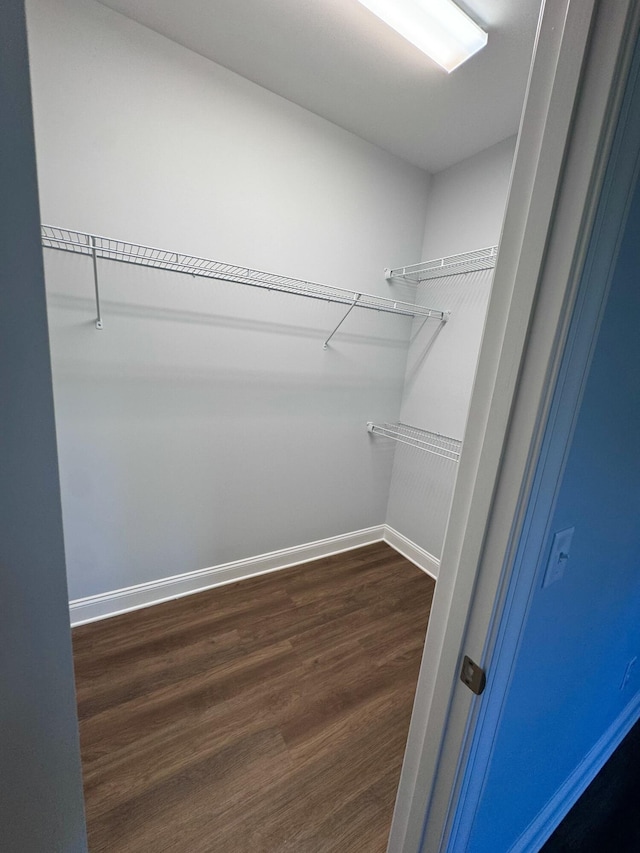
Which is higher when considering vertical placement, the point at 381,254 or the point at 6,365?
the point at 381,254

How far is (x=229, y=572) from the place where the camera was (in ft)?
7.27

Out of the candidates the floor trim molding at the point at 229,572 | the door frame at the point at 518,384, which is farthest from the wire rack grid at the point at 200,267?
the floor trim molding at the point at 229,572

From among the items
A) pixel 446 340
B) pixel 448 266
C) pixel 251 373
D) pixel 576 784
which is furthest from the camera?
pixel 446 340

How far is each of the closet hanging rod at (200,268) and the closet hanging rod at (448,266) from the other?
0.19 meters

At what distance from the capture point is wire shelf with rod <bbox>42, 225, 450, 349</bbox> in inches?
56.4

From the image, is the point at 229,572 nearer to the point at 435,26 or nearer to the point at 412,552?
the point at 412,552

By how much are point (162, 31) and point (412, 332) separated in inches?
77.9

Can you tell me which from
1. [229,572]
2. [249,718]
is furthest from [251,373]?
[249,718]

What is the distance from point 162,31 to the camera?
4.81 feet

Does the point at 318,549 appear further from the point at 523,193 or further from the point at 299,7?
the point at 299,7

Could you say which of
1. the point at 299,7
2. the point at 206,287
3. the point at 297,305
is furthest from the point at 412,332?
the point at 299,7

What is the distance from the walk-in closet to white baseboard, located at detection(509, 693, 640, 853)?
0.43 meters

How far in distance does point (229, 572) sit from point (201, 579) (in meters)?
0.17

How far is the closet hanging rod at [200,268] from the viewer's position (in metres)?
1.43
